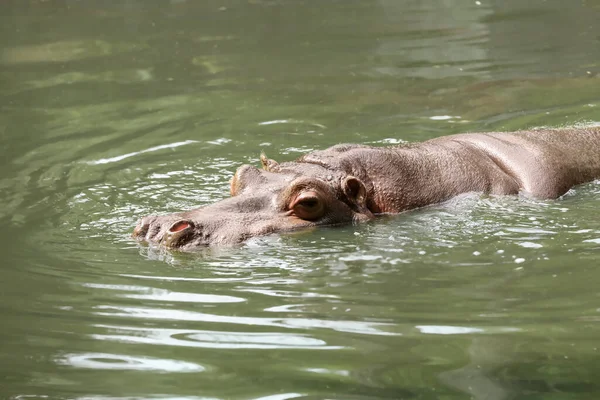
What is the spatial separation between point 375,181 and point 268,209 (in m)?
0.82

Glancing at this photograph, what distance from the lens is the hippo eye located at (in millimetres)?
6332

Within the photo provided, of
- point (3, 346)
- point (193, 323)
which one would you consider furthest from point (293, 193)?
point (3, 346)

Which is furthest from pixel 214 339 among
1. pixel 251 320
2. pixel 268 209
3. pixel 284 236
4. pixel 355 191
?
pixel 355 191

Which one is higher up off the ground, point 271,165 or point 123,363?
point 271,165

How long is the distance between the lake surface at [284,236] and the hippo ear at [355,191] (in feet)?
0.55

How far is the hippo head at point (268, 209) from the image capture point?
235 inches

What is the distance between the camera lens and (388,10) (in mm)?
15094

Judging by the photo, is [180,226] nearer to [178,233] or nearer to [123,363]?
[178,233]

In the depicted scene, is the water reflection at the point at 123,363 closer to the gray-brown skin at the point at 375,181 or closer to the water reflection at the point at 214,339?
the water reflection at the point at 214,339

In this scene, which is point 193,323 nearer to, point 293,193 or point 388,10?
point 293,193

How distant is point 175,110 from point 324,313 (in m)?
6.05

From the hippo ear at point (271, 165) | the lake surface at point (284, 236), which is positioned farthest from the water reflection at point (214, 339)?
the hippo ear at point (271, 165)

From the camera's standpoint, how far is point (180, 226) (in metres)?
5.98

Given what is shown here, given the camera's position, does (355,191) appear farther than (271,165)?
No
